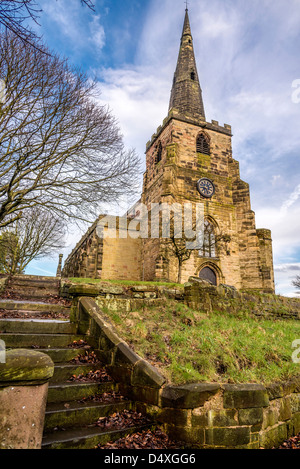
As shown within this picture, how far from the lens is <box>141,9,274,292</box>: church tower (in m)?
18.5

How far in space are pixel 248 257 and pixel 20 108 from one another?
16340mm

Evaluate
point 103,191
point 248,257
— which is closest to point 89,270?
point 103,191

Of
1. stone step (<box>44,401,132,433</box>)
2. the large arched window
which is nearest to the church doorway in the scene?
the large arched window

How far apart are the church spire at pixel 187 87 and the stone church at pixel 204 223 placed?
0.50ft

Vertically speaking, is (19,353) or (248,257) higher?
(248,257)

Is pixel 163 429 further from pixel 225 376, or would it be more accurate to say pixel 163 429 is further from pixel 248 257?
pixel 248 257

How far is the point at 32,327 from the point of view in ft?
15.7

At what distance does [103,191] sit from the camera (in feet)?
38.0

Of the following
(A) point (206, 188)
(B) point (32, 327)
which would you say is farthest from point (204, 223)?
(B) point (32, 327)

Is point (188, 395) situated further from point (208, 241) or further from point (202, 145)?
point (202, 145)

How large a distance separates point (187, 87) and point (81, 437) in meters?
26.3

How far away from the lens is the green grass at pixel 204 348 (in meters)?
4.14
